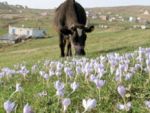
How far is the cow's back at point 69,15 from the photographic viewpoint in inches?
1214

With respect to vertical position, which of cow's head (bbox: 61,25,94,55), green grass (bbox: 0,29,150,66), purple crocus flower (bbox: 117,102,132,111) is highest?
purple crocus flower (bbox: 117,102,132,111)

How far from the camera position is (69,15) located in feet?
102

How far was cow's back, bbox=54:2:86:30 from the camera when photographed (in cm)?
3083

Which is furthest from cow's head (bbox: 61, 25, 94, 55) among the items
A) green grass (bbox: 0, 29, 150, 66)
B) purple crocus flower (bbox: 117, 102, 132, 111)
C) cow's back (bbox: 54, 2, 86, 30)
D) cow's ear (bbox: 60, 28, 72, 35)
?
purple crocus flower (bbox: 117, 102, 132, 111)

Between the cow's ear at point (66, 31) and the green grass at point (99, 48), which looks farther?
the cow's ear at point (66, 31)

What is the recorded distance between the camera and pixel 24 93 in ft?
27.3

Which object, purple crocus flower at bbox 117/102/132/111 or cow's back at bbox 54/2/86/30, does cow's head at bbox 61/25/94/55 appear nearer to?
cow's back at bbox 54/2/86/30

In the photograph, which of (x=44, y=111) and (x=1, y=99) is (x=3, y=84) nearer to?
(x=1, y=99)

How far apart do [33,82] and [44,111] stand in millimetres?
3872

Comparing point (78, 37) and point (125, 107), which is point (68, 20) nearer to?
point (78, 37)

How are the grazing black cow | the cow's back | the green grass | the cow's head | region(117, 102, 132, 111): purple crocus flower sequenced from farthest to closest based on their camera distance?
the cow's back < the grazing black cow < the green grass < the cow's head < region(117, 102, 132, 111): purple crocus flower

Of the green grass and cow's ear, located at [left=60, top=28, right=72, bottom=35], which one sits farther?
cow's ear, located at [left=60, top=28, right=72, bottom=35]

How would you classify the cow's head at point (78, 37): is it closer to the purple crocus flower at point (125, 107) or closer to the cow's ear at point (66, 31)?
the cow's ear at point (66, 31)

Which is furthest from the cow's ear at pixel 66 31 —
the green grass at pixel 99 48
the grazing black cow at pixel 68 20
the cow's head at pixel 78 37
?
the green grass at pixel 99 48
